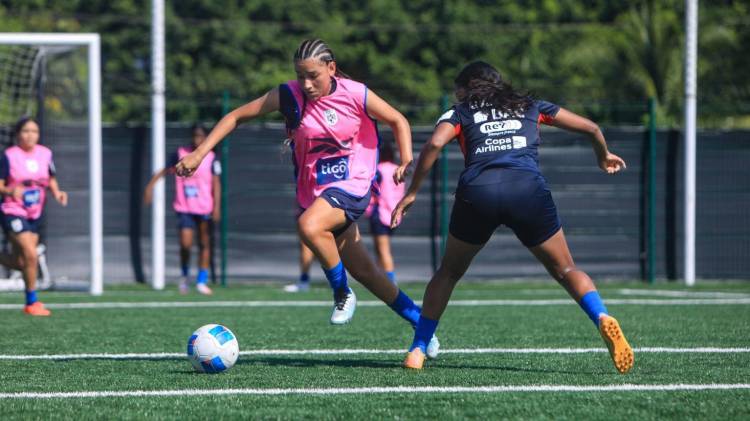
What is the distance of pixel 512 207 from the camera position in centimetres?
637

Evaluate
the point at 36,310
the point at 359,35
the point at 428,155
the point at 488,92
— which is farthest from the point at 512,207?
the point at 359,35

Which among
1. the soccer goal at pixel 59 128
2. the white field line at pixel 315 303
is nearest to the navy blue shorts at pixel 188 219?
the soccer goal at pixel 59 128

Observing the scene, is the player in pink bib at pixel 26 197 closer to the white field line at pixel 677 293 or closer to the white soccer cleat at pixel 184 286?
the white soccer cleat at pixel 184 286

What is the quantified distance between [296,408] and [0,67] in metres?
11.7

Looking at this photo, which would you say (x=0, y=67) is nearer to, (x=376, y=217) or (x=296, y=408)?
(x=376, y=217)

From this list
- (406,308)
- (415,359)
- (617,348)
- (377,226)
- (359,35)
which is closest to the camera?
(617,348)

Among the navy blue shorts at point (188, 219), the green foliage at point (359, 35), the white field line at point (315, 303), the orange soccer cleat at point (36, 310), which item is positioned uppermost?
the green foliage at point (359, 35)

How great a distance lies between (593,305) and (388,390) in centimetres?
140

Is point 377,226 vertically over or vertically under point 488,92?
under

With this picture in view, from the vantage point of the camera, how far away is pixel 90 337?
8.94m

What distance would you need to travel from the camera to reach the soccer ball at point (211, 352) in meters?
6.58

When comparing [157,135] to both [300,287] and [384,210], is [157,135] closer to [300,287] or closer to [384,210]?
[300,287]

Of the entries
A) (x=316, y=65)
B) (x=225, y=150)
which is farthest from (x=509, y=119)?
(x=225, y=150)

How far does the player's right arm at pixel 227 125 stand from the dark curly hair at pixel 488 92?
1.25 m
